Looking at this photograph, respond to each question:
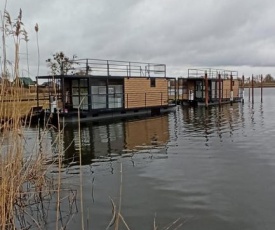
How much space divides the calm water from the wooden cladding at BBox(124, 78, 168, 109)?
40.6 ft

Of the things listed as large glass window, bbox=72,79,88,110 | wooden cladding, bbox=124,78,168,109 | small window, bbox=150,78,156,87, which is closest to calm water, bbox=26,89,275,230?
large glass window, bbox=72,79,88,110

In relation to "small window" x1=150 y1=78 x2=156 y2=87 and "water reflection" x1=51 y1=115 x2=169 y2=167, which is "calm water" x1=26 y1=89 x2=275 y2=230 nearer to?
"water reflection" x1=51 y1=115 x2=169 y2=167

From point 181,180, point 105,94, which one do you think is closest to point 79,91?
point 105,94

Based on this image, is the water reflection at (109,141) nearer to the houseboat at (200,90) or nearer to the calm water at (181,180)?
the calm water at (181,180)

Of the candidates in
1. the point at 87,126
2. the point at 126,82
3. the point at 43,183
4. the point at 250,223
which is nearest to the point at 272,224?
the point at 250,223

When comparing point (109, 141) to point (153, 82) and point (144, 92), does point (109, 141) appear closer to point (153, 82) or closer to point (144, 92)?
point (144, 92)

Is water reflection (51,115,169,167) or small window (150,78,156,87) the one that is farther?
small window (150,78,156,87)

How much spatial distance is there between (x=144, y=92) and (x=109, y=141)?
48.3ft

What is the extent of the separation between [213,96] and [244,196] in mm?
35894

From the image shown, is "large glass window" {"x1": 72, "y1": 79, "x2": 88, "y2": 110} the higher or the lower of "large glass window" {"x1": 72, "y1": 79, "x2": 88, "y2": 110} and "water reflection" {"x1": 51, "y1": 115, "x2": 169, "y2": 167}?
the higher

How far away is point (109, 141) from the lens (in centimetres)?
1612

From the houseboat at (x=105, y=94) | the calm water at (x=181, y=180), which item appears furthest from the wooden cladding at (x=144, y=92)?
the calm water at (x=181, y=180)

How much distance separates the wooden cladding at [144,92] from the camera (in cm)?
2883

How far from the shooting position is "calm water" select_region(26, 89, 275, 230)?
669 centimetres
